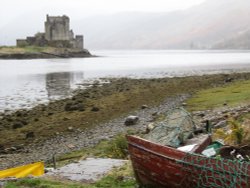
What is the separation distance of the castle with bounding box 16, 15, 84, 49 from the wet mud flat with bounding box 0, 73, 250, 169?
13504cm

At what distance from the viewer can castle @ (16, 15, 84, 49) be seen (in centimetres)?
16950

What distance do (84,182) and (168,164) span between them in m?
2.74

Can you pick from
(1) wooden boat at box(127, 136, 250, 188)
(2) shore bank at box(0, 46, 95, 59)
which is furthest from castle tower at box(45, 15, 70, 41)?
(1) wooden boat at box(127, 136, 250, 188)

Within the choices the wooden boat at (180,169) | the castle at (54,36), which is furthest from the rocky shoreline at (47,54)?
the wooden boat at (180,169)

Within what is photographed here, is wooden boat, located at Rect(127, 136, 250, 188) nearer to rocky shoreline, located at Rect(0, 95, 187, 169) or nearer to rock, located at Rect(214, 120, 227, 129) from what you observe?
rocky shoreline, located at Rect(0, 95, 187, 169)

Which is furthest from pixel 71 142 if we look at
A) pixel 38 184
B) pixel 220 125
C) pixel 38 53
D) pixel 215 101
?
pixel 38 53

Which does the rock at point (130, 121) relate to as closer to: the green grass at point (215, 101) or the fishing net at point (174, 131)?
the green grass at point (215, 101)

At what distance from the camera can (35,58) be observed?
6176 inches

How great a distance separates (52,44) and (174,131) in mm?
162766

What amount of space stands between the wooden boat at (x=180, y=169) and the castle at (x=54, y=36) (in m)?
162

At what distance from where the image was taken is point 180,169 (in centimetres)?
945

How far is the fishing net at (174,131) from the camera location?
1241 cm

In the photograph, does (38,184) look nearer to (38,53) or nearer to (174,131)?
(174,131)

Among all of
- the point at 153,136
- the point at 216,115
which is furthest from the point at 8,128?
the point at 153,136
